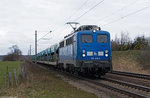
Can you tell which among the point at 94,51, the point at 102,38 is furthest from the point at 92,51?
the point at 102,38

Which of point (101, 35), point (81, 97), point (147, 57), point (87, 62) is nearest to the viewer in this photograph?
point (81, 97)

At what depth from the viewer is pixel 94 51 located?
1673 centimetres

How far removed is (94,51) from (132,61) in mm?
18987

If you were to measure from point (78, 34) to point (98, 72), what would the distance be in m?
3.29

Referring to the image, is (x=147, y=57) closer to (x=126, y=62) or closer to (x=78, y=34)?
(x=126, y=62)

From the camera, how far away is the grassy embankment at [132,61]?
28753 mm

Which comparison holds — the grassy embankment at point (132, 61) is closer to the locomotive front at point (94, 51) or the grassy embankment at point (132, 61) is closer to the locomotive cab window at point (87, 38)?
the locomotive front at point (94, 51)

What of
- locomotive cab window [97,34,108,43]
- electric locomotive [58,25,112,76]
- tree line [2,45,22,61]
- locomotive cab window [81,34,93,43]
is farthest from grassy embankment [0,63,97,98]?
tree line [2,45,22,61]

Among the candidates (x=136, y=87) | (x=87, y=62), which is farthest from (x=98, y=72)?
(x=136, y=87)

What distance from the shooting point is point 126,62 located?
3481 centimetres

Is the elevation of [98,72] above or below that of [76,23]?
below

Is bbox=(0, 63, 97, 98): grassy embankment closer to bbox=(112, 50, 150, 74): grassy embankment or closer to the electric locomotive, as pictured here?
the electric locomotive

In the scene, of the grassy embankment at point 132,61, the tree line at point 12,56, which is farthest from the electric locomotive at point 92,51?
the tree line at point 12,56

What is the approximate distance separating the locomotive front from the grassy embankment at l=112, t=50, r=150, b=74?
10.7 metres
